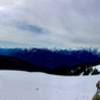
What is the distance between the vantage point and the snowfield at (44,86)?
125cm

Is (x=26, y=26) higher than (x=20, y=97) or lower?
higher

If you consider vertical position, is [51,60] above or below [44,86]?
above

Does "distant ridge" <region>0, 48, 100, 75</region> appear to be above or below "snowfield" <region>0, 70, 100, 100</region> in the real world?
above

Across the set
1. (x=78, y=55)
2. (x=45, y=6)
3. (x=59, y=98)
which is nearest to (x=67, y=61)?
(x=78, y=55)

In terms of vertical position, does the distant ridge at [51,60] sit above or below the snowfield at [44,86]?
above

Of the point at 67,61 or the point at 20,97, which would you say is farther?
the point at 67,61

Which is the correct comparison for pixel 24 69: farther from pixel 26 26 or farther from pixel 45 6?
pixel 45 6

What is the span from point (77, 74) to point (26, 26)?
1.11 ft

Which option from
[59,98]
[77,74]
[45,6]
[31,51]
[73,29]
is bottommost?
[59,98]

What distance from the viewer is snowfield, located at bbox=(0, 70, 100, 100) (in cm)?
125

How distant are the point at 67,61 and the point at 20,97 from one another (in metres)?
0.29

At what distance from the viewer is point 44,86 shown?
1.29m

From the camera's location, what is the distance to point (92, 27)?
4.55 ft

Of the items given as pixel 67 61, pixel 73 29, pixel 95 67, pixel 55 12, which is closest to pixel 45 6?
pixel 55 12
